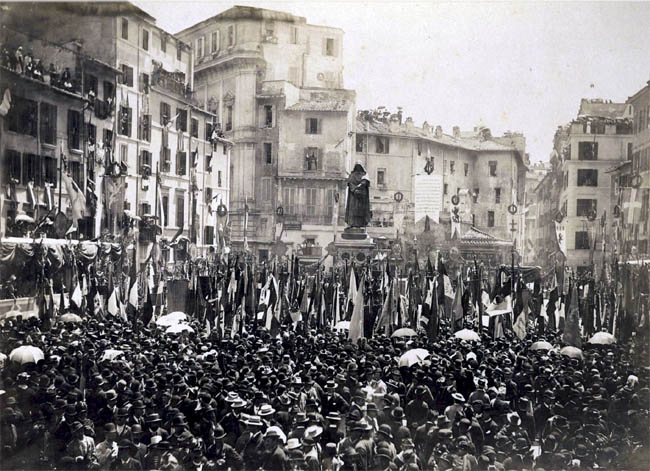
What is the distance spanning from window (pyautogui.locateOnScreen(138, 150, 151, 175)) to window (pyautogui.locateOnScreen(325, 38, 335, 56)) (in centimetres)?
605

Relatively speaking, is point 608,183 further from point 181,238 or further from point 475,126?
point 181,238

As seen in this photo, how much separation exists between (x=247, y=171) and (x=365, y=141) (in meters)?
3.58

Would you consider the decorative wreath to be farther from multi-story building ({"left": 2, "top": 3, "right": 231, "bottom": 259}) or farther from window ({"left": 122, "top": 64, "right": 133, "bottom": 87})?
window ({"left": 122, "top": 64, "right": 133, "bottom": 87})

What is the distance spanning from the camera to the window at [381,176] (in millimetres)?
17694

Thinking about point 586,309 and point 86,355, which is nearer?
point 86,355

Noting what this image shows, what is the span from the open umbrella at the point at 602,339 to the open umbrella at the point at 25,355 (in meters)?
10.5

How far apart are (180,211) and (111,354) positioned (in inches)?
291

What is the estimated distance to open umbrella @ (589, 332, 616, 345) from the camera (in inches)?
496

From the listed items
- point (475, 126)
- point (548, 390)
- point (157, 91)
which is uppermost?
point (157, 91)

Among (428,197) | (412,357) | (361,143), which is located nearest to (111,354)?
(412,357)

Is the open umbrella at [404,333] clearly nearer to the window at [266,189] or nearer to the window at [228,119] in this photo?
the window at [266,189]

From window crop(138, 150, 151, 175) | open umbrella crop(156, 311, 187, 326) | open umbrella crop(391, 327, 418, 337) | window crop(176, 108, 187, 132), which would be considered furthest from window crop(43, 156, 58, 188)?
open umbrella crop(391, 327, 418, 337)

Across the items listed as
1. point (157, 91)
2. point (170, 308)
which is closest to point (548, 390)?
point (170, 308)

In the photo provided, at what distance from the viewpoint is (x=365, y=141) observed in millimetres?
18406
